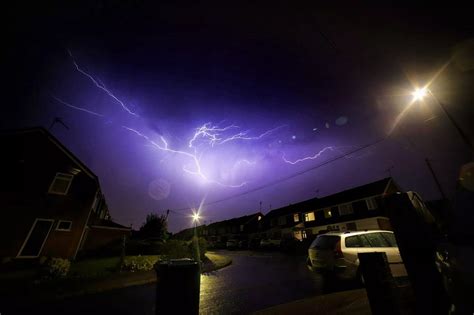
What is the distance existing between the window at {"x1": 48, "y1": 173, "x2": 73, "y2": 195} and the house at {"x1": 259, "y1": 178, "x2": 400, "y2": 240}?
25.9 metres

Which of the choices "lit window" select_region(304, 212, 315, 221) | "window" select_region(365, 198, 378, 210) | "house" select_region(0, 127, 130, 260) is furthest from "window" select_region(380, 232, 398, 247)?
"lit window" select_region(304, 212, 315, 221)

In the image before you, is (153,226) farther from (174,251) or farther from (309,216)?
(309,216)

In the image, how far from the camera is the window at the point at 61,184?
42.7ft

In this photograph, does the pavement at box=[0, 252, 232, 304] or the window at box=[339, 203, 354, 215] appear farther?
the window at box=[339, 203, 354, 215]

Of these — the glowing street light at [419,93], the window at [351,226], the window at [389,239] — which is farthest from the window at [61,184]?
the window at [351,226]

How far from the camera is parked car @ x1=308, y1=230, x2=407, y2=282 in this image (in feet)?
18.9

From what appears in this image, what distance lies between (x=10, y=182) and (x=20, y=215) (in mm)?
2122

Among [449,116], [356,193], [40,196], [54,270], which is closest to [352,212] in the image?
[356,193]

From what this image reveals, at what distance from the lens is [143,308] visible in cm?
503

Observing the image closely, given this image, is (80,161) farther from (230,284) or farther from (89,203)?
(230,284)

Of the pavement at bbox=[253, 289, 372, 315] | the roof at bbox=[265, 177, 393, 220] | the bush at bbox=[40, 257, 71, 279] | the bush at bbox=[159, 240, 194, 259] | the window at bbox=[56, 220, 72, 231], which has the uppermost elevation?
the roof at bbox=[265, 177, 393, 220]

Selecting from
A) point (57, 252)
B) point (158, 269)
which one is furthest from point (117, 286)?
point (57, 252)

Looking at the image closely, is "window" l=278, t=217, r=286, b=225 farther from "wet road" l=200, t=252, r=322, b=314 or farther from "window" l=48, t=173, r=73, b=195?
"window" l=48, t=173, r=73, b=195

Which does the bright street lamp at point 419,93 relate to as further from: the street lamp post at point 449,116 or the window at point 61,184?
the window at point 61,184
